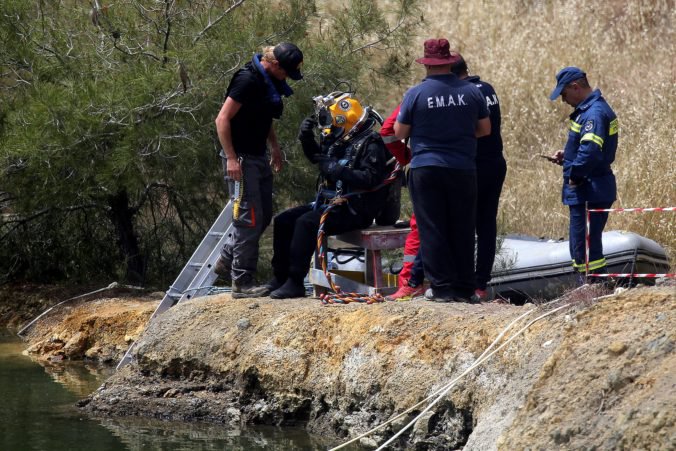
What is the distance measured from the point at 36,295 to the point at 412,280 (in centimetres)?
582

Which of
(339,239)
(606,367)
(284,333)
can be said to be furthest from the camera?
(339,239)

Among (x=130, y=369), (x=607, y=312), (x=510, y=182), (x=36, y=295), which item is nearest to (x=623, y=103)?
(x=510, y=182)

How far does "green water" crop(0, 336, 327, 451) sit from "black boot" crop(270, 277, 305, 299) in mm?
1078

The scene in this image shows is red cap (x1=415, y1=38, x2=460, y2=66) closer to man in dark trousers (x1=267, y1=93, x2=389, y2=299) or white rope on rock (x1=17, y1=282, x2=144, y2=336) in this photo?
man in dark trousers (x1=267, y1=93, x2=389, y2=299)

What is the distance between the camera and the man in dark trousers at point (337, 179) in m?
8.18

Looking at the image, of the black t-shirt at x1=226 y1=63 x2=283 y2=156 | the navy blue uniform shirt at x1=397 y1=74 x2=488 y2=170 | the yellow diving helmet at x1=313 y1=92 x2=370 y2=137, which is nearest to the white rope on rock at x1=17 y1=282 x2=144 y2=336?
the black t-shirt at x1=226 y1=63 x2=283 y2=156

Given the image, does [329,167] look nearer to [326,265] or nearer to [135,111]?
[326,265]

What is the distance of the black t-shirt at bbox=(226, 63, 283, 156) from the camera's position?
8.07 m

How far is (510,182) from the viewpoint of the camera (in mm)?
14938

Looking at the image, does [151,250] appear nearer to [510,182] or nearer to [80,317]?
[80,317]

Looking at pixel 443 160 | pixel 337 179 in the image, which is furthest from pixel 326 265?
pixel 443 160

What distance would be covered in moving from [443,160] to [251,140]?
153 centimetres

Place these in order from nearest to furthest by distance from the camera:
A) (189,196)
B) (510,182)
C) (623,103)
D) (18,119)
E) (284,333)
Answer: (284,333)
(18,119)
(189,196)
(510,182)
(623,103)

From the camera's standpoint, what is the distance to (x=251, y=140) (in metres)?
8.30
